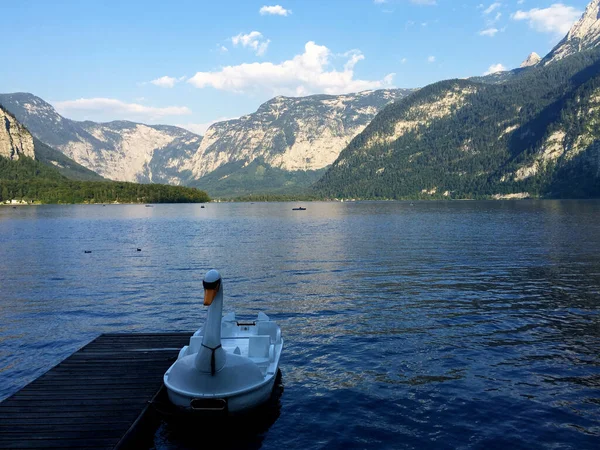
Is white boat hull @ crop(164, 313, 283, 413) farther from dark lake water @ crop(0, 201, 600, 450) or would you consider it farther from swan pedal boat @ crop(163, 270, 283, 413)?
dark lake water @ crop(0, 201, 600, 450)

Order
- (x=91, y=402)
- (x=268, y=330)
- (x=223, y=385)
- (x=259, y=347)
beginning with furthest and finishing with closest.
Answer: (x=268, y=330) → (x=259, y=347) → (x=91, y=402) → (x=223, y=385)

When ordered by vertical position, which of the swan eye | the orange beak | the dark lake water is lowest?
the dark lake water

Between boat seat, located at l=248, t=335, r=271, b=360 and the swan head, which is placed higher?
the swan head

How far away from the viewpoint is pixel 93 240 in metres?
104

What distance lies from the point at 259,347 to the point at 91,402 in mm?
7218

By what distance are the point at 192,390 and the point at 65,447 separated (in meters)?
4.56

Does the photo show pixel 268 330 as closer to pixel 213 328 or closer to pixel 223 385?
pixel 223 385

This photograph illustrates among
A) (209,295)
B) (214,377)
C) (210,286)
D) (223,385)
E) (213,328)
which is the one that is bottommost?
(223,385)

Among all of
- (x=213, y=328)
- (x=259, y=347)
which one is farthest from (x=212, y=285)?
(x=259, y=347)

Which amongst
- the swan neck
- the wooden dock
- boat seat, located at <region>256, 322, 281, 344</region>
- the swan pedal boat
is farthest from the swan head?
boat seat, located at <region>256, 322, 281, 344</region>

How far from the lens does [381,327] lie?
3366 centimetres

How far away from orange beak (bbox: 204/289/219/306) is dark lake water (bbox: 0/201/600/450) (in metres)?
5.52

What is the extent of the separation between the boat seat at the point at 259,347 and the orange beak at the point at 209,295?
464 centimetres

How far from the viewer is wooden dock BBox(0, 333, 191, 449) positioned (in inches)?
628
